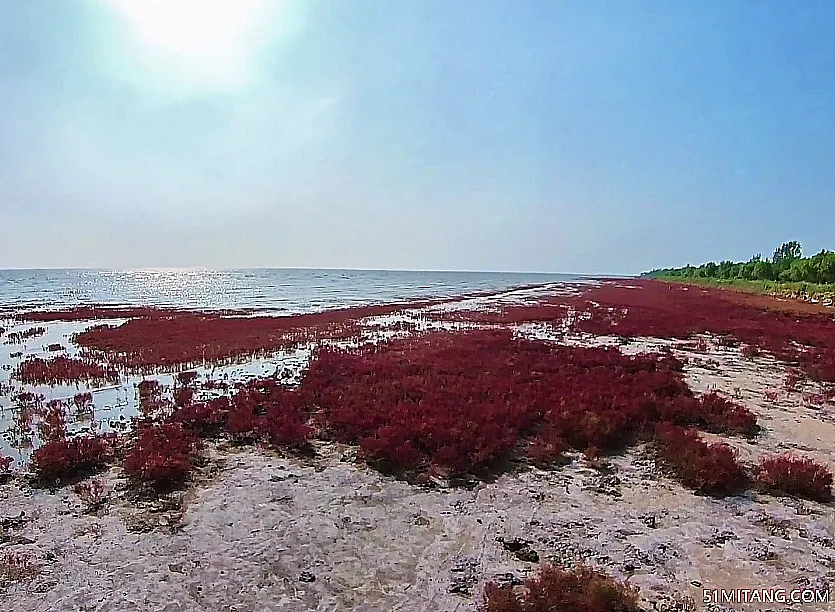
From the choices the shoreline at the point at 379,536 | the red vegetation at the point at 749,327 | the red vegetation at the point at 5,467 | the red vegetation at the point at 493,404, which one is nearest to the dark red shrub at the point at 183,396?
the red vegetation at the point at 493,404

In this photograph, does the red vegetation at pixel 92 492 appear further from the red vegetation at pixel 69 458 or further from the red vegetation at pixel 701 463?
the red vegetation at pixel 701 463

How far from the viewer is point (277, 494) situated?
8547 mm

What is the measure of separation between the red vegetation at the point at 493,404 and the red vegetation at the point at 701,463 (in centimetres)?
101

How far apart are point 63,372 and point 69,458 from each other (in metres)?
11.1

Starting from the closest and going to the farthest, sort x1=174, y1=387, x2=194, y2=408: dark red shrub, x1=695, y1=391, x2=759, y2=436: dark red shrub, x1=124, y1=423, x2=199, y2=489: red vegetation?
1. x1=124, y1=423, x2=199, y2=489: red vegetation
2. x1=695, y1=391, x2=759, y2=436: dark red shrub
3. x1=174, y1=387, x2=194, y2=408: dark red shrub

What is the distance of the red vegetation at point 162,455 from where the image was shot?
885cm

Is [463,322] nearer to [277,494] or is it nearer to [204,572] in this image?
[277,494]

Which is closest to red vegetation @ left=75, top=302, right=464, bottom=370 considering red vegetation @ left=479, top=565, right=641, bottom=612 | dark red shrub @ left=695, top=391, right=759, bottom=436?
dark red shrub @ left=695, top=391, right=759, bottom=436

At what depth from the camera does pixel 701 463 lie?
9.18 m

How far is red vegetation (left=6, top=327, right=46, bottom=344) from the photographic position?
92.2 feet

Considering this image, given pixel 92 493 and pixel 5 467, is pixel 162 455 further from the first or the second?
pixel 5 467

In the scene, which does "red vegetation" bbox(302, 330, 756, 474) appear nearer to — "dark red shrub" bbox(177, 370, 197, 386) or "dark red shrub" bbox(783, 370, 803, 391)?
"dark red shrub" bbox(783, 370, 803, 391)

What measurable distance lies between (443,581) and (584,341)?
21785mm

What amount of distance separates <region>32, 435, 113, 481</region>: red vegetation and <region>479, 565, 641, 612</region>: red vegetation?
24.8 ft
